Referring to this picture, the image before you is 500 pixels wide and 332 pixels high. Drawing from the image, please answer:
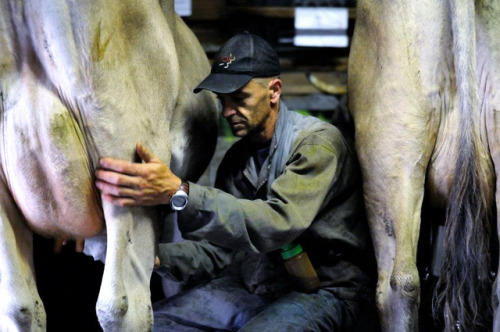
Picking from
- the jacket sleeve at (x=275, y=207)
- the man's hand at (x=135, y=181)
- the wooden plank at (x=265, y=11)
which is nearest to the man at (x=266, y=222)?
the jacket sleeve at (x=275, y=207)

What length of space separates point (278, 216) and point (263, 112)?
42 centimetres

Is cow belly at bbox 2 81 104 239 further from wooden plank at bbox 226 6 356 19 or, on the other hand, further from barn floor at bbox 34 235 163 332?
wooden plank at bbox 226 6 356 19

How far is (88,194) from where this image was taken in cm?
221

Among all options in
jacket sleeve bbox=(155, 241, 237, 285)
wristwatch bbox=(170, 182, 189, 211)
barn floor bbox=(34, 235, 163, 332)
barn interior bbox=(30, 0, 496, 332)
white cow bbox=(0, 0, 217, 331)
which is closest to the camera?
white cow bbox=(0, 0, 217, 331)

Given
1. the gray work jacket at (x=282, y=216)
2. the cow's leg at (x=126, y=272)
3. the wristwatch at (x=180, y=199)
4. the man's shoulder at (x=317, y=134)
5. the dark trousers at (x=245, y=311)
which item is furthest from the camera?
the man's shoulder at (x=317, y=134)

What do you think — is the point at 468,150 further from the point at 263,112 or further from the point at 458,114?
the point at 263,112

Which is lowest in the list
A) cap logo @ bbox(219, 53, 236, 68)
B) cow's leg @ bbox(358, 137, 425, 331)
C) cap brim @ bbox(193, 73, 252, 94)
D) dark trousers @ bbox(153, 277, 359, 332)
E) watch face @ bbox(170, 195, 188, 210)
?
dark trousers @ bbox(153, 277, 359, 332)

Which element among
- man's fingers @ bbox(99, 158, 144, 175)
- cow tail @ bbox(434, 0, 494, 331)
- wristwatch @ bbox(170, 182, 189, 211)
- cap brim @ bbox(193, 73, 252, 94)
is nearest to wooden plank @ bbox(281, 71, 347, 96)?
cap brim @ bbox(193, 73, 252, 94)

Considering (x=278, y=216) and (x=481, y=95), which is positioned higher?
(x=481, y=95)

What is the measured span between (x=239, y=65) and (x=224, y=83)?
10 cm

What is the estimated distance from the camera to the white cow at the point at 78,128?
209 centimetres

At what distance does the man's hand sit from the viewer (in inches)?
85.7

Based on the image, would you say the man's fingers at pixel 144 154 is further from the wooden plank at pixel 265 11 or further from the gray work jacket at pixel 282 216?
the wooden plank at pixel 265 11

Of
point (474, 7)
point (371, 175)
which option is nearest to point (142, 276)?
point (371, 175)
